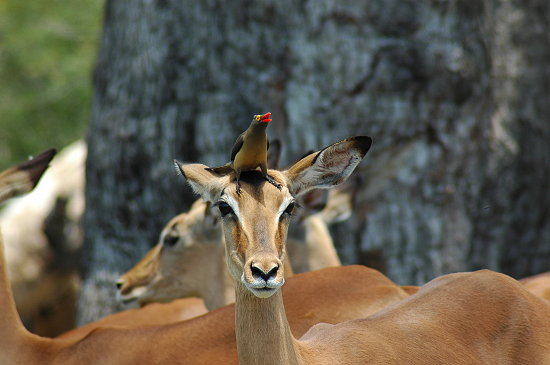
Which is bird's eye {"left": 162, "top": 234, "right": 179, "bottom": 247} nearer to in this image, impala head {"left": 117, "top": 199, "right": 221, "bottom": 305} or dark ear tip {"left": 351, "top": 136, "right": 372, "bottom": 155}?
impala head {"left": 117, "top": 199, "right": 221, "bottom": 305}

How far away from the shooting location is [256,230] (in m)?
3.25

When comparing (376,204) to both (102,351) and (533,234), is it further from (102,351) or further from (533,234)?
(102,351)

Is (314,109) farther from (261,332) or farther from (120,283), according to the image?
(261,332)

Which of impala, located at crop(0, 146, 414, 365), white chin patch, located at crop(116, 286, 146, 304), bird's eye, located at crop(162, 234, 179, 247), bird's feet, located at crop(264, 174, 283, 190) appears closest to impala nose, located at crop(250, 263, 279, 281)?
bird's feet, located at crop(264, 174, 283, 190)

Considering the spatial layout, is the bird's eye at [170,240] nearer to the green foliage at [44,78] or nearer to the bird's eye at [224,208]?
the bird's eye at [224,208]

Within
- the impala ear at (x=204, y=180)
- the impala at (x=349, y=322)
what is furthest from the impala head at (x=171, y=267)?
the impala ear at (x=204, y=180)

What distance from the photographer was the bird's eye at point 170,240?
245 inches

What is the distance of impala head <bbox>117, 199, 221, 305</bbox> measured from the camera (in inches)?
243

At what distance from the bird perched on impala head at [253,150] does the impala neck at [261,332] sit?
0.40 m

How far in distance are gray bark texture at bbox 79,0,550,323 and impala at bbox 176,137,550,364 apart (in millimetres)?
3382

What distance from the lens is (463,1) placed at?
766cm

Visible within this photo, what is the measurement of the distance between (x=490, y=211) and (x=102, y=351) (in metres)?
4.49

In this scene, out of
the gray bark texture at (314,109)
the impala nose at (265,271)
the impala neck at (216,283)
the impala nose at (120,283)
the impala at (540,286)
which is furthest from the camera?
the gray bark texture at (314,109)

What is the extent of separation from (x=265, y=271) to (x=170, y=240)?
3.22 metres
